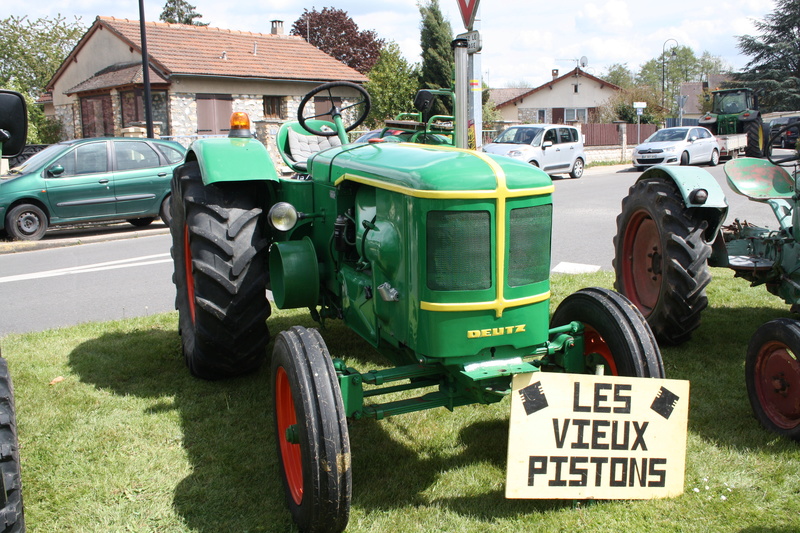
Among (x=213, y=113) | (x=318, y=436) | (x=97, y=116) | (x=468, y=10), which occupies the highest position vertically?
(x=97, y=116)

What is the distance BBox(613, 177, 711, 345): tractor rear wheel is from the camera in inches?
187

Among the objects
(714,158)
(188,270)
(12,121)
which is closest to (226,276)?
(188,270)

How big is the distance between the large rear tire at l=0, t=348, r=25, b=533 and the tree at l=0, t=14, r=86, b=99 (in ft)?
132

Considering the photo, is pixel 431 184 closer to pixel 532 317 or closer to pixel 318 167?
pixel 532 317

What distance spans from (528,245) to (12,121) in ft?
6.54

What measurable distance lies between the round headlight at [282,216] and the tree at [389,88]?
2691 centimetres

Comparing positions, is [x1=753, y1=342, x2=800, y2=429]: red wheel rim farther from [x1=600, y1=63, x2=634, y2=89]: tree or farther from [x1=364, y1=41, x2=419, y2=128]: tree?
[x1=600, y1=63, x2=634, y2=89]: tree

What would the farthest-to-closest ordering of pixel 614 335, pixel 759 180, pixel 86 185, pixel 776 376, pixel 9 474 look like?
pixel 86 185
pixel 759 180
pixel 776 376
pixel 614 335
pixel 9 474

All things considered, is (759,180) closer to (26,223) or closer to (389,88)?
(26,223)

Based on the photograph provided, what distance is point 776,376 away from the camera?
3684 millimetres

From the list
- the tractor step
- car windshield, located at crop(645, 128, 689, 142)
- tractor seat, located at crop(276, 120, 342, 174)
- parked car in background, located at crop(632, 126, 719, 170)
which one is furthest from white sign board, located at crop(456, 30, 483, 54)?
car windshield, located at crop(645, 128, 689, 142)

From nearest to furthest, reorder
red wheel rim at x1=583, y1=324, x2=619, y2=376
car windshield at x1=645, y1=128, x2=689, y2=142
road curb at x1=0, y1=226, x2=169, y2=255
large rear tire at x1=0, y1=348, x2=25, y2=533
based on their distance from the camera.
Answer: large rear tire at x1=0, y1=348, x2=25, y2=533 < red wheel rim at x1=583, y1=324, x2=619, y2=376 < road curb at x1=0, y1=226, x2=169, y2=255 < car windshield at x1=645, y1=128, x2=689, y2=142

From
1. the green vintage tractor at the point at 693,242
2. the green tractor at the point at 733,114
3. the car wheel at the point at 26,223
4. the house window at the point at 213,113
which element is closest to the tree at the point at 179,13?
the house window at the point at 213,113

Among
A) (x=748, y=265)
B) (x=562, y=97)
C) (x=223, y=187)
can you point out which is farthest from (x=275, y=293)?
(x=562, y=97)
